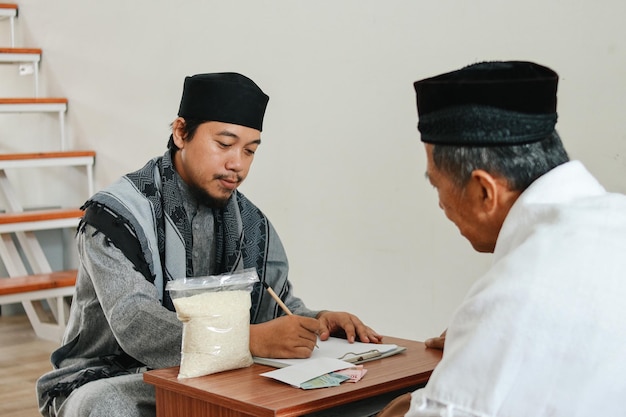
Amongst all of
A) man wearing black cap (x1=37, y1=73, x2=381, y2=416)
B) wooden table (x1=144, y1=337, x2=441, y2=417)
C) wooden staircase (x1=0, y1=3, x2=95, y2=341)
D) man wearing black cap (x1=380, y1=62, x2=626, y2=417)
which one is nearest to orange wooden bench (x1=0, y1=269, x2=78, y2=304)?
wooden staircase (x1=0, y1=3, x2=95, y2=341)

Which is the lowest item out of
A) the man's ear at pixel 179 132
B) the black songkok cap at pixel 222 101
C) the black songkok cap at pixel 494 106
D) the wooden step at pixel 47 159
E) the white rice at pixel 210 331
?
the wooden step at pixel 47 159

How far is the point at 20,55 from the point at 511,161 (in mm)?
4589

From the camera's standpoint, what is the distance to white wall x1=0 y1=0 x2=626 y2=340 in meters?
2.50

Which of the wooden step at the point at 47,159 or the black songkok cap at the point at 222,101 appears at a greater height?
the black songkok cap at the point at 222,101

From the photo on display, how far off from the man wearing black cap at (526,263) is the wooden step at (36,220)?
138 inches

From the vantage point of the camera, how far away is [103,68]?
477 centimetres

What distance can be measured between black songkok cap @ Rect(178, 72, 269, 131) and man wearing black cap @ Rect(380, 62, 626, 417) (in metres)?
0.92

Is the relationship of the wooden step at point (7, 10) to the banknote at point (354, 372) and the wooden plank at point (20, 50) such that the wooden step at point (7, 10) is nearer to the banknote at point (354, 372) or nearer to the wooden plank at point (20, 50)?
the wooden plank at point (20, 50)

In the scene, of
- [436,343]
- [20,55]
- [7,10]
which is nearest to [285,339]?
[436,343]

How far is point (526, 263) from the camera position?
1.16 meters

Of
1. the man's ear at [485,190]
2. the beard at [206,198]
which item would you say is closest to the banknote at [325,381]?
the man's ear at [485,190]

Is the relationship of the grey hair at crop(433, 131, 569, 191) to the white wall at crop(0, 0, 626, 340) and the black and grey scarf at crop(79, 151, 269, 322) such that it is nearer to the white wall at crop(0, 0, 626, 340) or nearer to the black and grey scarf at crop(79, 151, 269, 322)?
the black and grey scarf at crop(79, 151, 269, 322)

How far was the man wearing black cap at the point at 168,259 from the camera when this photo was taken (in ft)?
6.20

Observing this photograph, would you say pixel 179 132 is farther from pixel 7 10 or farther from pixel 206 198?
pixel 7 10
